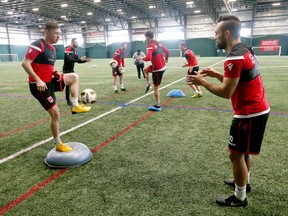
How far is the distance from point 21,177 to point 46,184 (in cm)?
54

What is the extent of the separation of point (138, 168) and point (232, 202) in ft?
5.14

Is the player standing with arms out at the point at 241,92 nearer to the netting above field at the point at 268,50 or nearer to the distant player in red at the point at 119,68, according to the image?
the distant player in red at the point at 119,68

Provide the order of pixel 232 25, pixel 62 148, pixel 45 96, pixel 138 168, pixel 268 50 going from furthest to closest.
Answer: pixel 268 50 → pixel 62 148 → pixel 45 96 → pixel 138 168 → pixel 232 25

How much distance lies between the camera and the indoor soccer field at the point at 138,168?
9.85 feet

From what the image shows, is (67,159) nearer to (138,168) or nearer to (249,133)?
(138,168)

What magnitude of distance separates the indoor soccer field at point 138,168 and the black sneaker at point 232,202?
7 cm

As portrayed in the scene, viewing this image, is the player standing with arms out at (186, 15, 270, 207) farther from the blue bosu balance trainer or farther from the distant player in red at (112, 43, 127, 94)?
the distant player in red at (112, 43, 127, 94)

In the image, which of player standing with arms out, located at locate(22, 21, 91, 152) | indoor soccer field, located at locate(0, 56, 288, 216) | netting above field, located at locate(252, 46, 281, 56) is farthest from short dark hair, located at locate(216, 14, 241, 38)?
netting above field, located at locate(252, 46, 281, 56)

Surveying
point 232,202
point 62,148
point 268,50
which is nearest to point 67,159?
point 62,148

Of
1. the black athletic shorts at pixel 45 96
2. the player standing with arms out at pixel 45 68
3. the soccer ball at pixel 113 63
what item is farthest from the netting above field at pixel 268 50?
the black athletic shorts at pixel 45 96

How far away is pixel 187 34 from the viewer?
49.0 m

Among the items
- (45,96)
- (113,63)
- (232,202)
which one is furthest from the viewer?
(113,63)

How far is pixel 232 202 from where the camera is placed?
292 centimetres

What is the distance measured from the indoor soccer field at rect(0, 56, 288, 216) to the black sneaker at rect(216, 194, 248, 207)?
0.07 m
